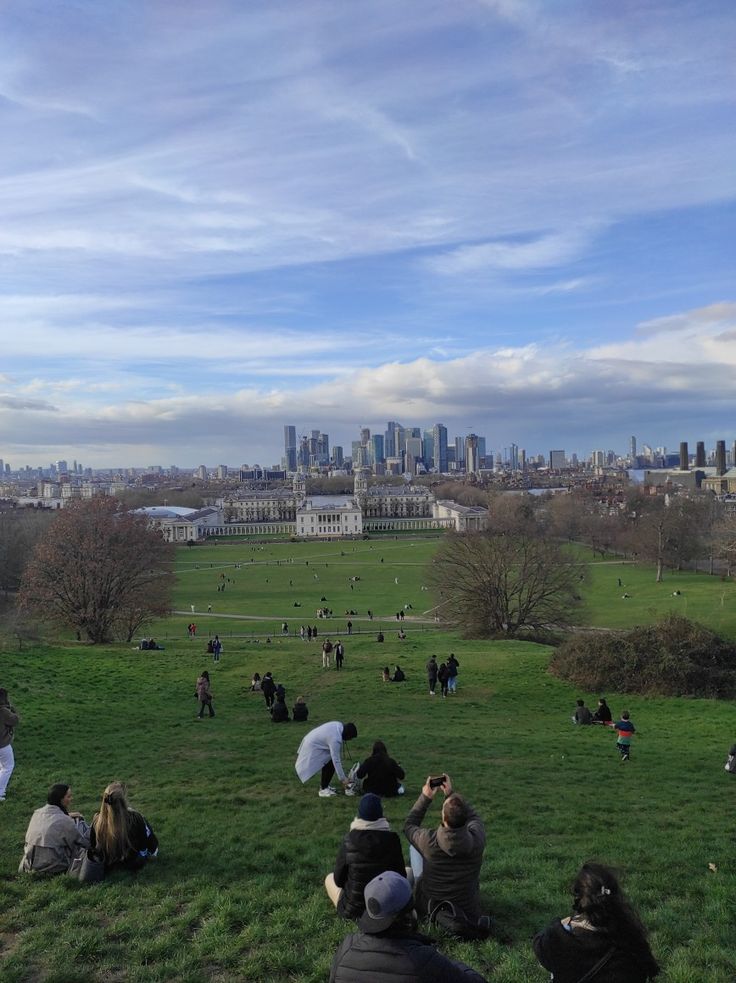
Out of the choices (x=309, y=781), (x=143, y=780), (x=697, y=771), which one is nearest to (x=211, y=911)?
(x=309, y=781)

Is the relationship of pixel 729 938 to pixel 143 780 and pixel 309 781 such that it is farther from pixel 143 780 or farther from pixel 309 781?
pixel 143 780

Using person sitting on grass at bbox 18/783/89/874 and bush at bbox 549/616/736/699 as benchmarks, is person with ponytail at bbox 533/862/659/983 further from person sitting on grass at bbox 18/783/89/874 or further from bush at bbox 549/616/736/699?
bush at bbox 549/616/736/699

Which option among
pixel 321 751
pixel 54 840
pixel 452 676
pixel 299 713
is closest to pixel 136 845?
pixel 54 840

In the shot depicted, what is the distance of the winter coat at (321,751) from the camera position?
9.16 meters

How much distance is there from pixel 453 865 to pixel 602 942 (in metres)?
1.88

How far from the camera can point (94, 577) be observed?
32094 mm

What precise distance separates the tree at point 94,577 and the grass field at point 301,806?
962 cm

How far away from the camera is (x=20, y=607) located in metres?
31.3

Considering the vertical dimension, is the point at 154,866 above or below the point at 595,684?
above

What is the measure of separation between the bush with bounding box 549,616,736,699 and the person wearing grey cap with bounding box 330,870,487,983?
1715 cm

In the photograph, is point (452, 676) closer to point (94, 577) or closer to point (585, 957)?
point (585, 957)

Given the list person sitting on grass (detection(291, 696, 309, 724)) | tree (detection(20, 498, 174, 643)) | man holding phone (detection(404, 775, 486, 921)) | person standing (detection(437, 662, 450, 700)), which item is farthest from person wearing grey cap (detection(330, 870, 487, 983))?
tree (detection(20, 498, 174, 643))

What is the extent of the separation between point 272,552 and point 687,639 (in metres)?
83.2

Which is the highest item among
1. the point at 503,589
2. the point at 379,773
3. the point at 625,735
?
the point at 379,773
